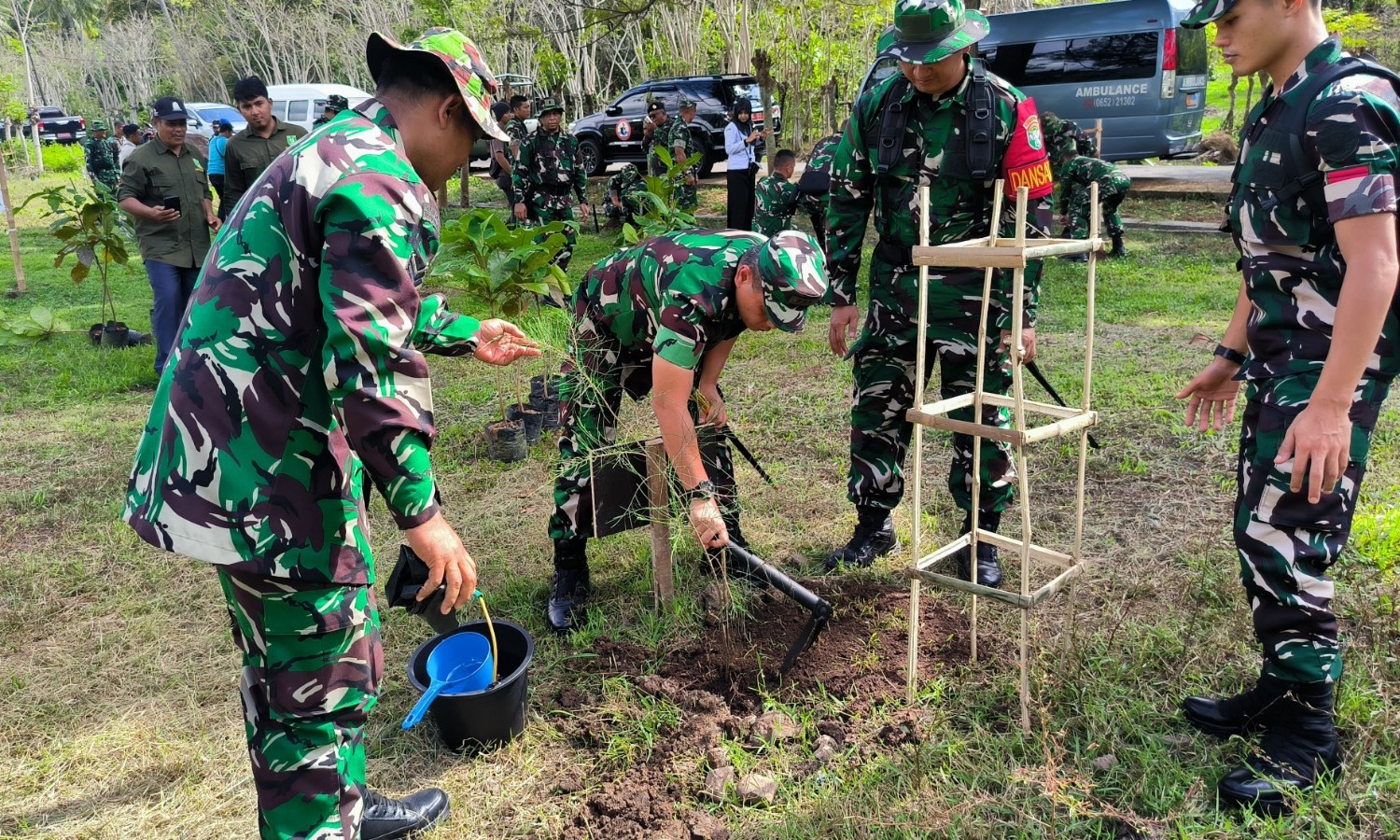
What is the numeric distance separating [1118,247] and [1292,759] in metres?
7.88

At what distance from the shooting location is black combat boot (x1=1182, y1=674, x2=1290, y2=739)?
7.20 ft

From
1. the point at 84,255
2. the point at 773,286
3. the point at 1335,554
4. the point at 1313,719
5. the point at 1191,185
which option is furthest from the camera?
the point at 1191,185

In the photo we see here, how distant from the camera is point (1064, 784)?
7.09 feet

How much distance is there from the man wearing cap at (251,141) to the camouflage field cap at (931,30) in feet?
15.6

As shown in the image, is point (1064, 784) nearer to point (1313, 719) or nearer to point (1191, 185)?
point (1313, 719)

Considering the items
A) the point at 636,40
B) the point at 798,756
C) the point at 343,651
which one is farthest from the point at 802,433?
the point at 636,40

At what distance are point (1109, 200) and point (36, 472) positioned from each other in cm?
850

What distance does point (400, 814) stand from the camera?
2244 millimetres

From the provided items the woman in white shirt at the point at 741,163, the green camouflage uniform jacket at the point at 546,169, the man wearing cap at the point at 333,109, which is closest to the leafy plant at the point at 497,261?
the man wearing cap at the point at 333,109

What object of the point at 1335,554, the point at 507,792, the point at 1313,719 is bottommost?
the point at 507,792

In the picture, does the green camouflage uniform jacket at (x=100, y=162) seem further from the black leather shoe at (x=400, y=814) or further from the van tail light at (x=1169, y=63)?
the black leather shoe at (x=400, y=814)

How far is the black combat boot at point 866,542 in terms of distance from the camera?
3.44m

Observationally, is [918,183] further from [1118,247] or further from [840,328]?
[1118,247]

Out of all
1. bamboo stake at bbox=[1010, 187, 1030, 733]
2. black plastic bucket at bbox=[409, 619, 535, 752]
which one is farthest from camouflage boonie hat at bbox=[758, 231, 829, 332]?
black plastic bucket at bbox=[409, 619, 535, 752]
